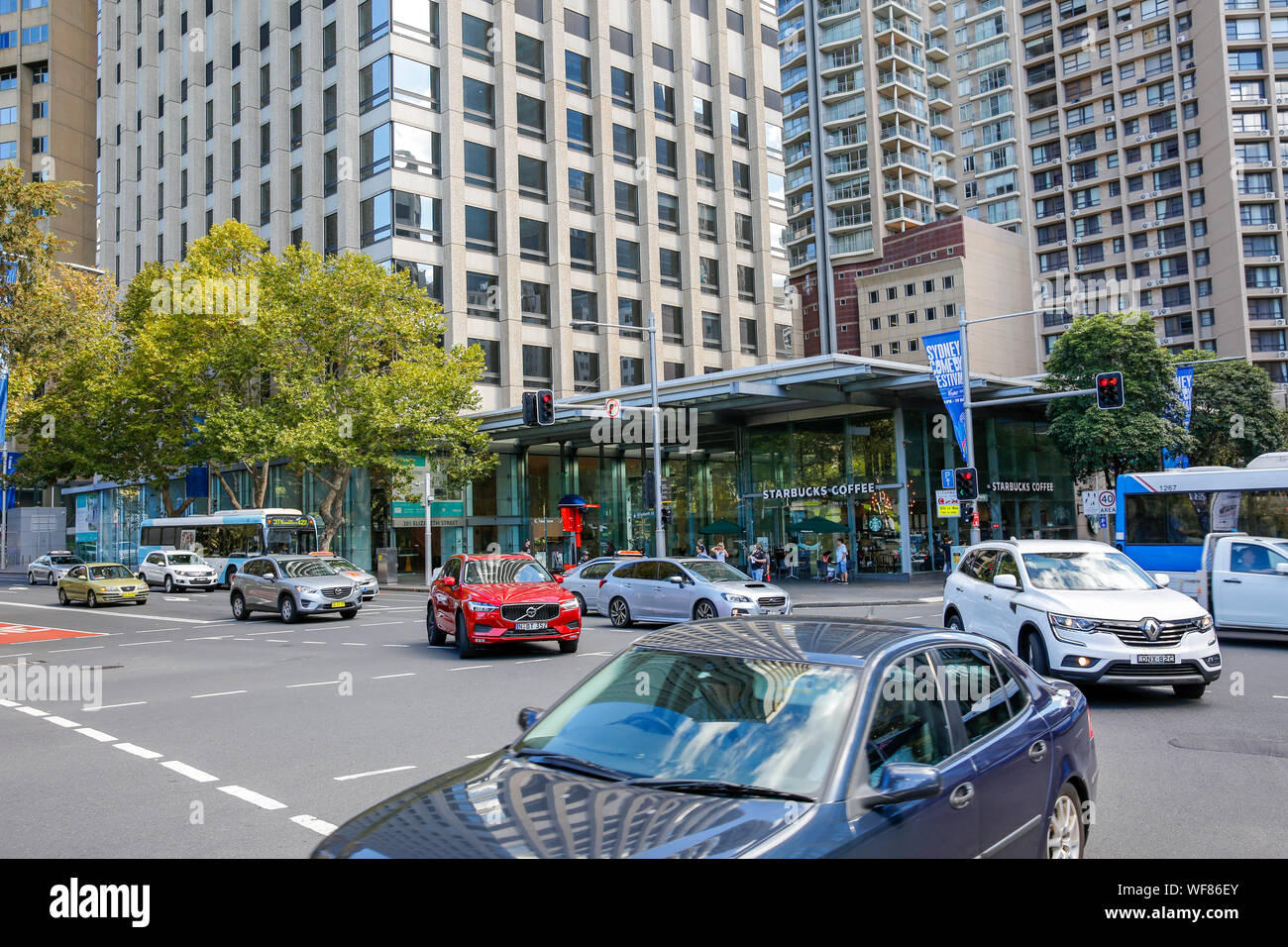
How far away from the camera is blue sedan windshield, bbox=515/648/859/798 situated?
354 centimetres

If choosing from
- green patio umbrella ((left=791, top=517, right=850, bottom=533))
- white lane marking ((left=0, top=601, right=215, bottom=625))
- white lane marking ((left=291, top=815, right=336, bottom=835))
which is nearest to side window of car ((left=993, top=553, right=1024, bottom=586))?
white lane marking ((left=291, top=815, right=336, bottom=835))

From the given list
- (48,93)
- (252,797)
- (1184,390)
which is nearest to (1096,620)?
(252,797)

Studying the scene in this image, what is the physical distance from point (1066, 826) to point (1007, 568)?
747 centimetres

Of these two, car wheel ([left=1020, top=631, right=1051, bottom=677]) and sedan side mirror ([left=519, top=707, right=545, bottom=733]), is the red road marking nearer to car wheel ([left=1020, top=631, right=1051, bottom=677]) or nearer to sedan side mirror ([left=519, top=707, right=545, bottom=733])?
car wheel ([left=1020, top=631, right=1051, bottom=677])

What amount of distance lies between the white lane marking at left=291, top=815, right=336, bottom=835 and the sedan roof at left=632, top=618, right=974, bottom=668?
8.99 feet

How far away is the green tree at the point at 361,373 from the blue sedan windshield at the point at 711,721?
33028 millimetres

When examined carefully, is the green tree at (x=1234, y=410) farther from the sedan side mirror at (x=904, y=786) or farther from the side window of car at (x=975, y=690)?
the sedan side mirror at (x=904, y=786)

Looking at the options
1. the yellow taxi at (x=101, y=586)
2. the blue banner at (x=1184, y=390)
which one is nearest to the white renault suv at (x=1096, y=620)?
the blue banner at (x=1184, y=390)

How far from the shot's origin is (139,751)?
28.0 ft

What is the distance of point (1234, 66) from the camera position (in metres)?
71.2

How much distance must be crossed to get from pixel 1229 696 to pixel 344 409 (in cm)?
3263

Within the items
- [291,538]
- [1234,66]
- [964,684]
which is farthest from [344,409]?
[1234,66]

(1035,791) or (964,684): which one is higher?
(964,684)
